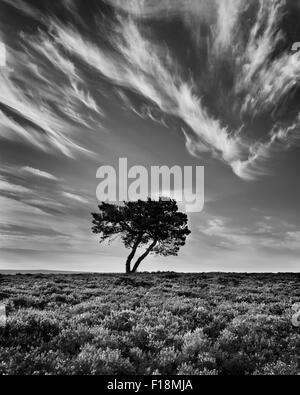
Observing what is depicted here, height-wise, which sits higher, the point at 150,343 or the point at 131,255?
the point at 131,255

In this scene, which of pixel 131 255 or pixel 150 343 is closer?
pixel 150 343

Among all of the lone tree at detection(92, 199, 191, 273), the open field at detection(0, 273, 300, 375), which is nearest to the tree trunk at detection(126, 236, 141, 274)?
the lone tree at detection(92, 199, 191, 273)

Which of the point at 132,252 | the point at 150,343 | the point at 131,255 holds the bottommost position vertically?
the point at 150,343

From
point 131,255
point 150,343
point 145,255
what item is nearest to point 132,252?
point 131,255

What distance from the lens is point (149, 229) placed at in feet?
151

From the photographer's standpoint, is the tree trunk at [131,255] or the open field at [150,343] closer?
the open field at [150,343]

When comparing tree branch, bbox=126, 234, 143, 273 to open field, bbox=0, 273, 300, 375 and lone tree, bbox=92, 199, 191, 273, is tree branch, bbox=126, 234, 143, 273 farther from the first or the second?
open field, bbox=0, 273, 300, 375

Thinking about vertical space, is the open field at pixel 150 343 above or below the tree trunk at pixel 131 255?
below

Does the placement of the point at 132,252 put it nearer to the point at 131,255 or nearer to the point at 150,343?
the point at 131,255

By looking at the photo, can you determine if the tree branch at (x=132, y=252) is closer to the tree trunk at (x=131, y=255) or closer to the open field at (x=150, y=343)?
the tree trunk at (x=131, y=255)

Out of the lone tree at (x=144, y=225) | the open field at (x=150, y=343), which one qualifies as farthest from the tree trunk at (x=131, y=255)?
the open field at (x=150, y=343)
